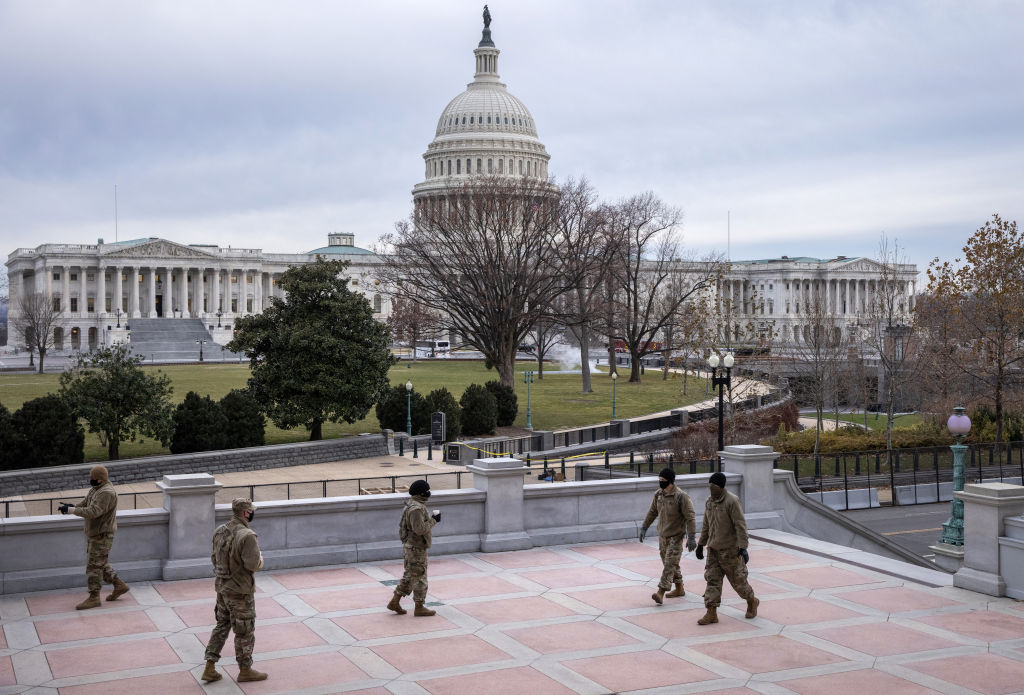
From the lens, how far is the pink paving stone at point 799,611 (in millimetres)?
13508

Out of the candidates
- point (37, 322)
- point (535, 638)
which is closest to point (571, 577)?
Answer: point (535, 638)

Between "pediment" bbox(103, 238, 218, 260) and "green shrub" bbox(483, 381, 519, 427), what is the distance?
115570mm

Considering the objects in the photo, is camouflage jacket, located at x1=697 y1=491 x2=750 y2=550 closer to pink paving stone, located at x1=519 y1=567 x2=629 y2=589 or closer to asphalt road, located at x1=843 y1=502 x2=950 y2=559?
pink paving stone, located at x1=519 y1=567 x2=629 y2=589

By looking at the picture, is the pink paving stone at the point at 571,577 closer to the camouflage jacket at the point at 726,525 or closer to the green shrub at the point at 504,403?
the camouflage jacket at the point at 726,525

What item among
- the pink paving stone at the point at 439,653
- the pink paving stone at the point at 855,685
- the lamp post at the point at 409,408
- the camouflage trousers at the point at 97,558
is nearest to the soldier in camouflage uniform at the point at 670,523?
the pink paving stone at the point at 439,653

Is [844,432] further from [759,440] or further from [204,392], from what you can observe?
[204,392]

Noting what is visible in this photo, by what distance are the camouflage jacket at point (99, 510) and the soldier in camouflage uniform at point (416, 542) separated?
12.3 ft

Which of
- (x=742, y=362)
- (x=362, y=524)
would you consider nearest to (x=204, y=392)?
(x=742, y=362)

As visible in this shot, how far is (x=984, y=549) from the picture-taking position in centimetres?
1475

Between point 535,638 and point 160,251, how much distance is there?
15401cm

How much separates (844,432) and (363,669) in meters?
39.2

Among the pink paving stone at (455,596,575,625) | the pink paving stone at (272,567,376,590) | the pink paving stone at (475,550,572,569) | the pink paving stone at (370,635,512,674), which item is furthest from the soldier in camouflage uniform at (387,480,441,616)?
the pink paving stone at (475,550,572,569)

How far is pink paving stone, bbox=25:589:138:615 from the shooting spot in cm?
1362

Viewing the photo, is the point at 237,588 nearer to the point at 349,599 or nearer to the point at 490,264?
the point at 349,599
